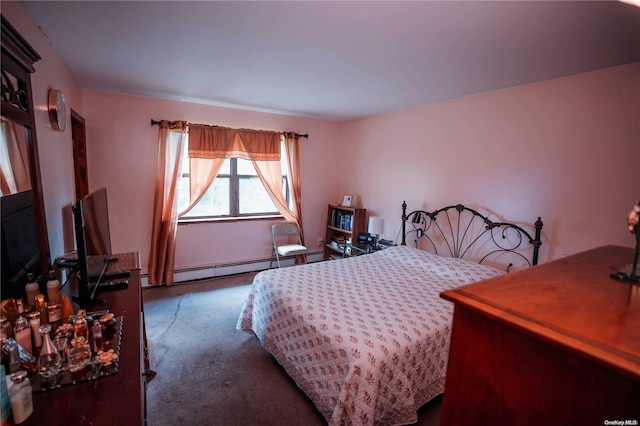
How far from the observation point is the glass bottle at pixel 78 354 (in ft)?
3.23

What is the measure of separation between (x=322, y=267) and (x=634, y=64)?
8.95 ft

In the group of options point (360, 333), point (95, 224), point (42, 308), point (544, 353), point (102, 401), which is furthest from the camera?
point (95, 224)

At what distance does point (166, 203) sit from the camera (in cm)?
351

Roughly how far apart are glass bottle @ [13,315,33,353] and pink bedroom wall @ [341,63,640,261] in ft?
10.5

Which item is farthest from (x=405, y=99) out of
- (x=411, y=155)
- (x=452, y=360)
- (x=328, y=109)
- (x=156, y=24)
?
(x=452, y=360)

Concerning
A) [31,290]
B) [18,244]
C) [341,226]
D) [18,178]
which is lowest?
[341,226]

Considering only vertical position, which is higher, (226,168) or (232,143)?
(232,143)

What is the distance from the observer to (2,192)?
3.57 ft

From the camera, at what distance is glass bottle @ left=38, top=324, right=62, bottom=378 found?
941mm

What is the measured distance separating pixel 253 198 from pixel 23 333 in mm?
3281

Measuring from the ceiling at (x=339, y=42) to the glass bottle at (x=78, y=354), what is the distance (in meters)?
1.60

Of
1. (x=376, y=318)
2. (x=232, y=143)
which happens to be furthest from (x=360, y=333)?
(x=232, y=143)

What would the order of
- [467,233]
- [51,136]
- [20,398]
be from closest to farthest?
[20,398], [51,136], [467,233]

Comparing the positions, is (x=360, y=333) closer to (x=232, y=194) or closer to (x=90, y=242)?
(x=90, y=242)
